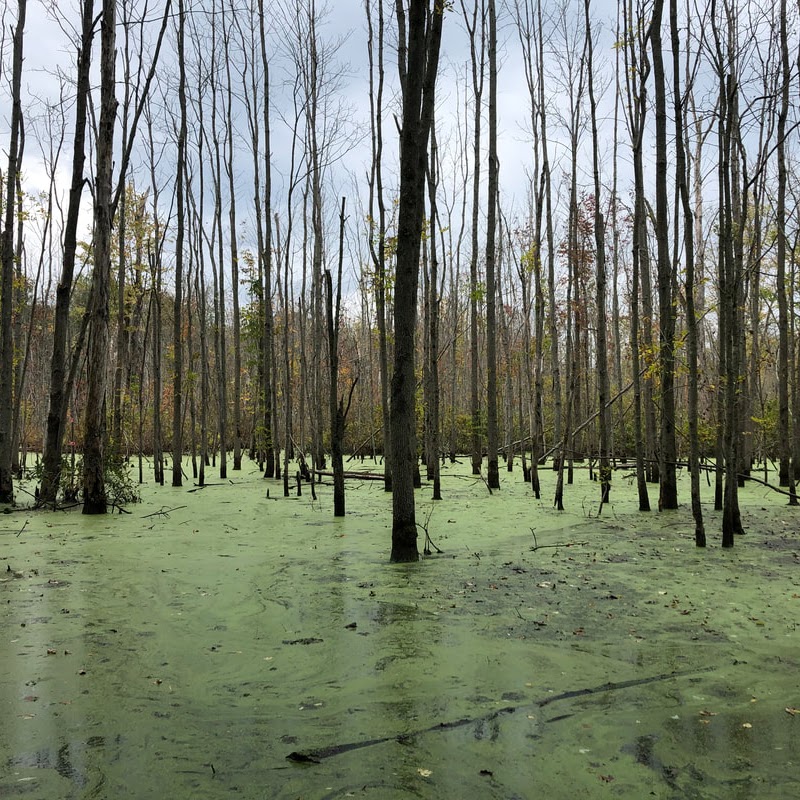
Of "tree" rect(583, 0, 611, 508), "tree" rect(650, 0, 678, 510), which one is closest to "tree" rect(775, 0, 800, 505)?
"tree" rect(650, 0, 678, 510)

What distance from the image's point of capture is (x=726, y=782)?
1729mm

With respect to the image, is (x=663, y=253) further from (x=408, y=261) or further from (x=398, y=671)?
(x=398, y=671)

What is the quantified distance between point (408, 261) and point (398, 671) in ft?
9.51

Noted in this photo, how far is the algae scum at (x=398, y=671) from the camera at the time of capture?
5.81ft

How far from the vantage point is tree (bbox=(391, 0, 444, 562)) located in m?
4.42

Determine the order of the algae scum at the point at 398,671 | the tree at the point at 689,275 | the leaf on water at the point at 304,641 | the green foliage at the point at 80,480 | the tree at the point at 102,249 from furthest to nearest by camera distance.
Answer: the green foliage at the point at 80,480 → the tree at the point at 102,249 → the tree at the point at 689,275 → the leaf on water at the point at 304,641 → the algae scum at the point at 398,671

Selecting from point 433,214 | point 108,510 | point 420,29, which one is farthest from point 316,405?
point 420,29

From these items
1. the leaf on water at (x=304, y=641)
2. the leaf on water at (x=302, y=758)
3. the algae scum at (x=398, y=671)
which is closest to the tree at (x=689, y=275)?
the algae scum at (x=398, y=671)

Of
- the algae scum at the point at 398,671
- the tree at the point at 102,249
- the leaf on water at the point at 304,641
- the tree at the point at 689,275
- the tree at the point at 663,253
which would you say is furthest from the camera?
the tree at the point at 102,249

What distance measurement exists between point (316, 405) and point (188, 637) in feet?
17.5

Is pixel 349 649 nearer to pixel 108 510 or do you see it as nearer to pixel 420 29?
pixel 420 29

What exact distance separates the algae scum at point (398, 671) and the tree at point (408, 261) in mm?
455

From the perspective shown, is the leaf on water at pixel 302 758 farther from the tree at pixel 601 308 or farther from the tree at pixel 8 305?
the tree at pixel 8 305

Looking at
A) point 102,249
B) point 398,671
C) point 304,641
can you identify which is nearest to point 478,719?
point 398,671
